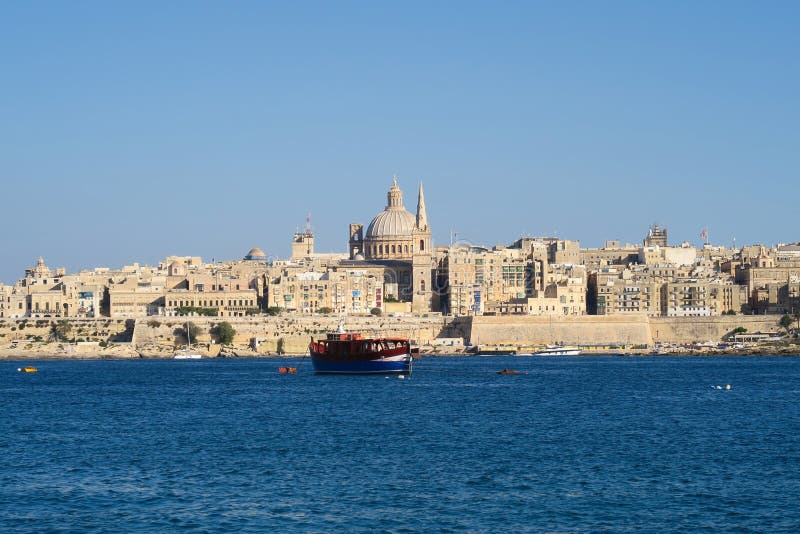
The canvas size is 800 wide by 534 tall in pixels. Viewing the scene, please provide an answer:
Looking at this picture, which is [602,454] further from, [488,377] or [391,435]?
[488,377]

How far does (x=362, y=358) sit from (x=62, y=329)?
33.0 meters

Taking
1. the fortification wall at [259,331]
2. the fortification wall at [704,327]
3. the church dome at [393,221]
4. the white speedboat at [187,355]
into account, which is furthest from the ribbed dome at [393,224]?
the white speedboat at [187,355]

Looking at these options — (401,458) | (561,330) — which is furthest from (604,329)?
(401,458)

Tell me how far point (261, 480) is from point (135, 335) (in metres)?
61.1

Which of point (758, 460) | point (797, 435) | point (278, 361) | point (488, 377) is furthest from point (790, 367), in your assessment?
point (758, 460)

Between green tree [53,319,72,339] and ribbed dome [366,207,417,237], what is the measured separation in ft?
111

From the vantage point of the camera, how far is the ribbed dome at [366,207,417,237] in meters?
113

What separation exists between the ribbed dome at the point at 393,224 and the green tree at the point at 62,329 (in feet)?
111

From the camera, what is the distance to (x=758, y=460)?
26562 mm

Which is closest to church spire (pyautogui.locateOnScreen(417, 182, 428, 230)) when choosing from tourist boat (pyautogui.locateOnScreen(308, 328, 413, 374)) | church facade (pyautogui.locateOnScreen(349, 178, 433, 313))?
church facade (pyautogui.locateOnScreen(349, 178, 433, 313))

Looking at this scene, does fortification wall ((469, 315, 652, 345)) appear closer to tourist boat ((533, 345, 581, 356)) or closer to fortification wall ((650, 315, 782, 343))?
fortification wall ((650, 315, 782, 343))

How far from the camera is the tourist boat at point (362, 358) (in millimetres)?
56969

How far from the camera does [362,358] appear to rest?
57.3 meters

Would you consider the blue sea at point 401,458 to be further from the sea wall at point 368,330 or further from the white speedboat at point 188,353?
the sea wall at point 368,330
